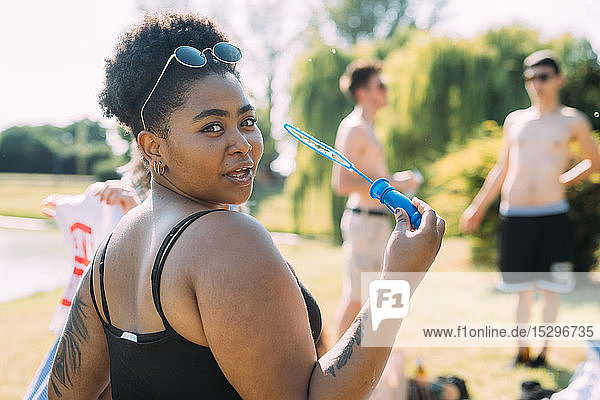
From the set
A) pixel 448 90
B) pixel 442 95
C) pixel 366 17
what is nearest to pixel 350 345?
pixel 442 95

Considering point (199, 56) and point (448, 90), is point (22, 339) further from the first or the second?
point (448, 90)

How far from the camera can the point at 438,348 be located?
4.49 meters

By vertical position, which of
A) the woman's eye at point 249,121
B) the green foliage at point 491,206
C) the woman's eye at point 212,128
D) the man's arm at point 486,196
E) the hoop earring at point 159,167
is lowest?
the green foliage at point 491,206

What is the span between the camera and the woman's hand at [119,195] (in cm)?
196

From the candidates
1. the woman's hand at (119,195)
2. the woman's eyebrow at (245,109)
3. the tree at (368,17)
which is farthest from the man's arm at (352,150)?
the tree at (368,17)

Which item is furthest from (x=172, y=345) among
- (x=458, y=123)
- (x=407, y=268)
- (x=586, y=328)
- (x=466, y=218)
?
(x=458, y=123)

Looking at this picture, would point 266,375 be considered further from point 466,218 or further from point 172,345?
point 466,218

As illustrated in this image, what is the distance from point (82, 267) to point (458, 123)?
11.0m

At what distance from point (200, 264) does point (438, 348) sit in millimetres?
3863

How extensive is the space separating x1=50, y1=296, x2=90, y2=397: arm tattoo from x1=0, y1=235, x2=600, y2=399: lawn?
65 cm

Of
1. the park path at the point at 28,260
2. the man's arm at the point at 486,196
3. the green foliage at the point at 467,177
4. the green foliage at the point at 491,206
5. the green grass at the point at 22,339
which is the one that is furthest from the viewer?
the green foliage at the point at 467,177

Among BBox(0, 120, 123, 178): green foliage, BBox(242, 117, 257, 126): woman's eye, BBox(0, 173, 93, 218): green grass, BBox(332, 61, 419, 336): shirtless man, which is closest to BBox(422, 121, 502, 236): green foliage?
BBox(332, 61, 419, 336): shirtless man

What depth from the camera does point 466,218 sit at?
4.60 m

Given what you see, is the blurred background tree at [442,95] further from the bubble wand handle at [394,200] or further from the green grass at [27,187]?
the bubble wand handle at [394,200]
